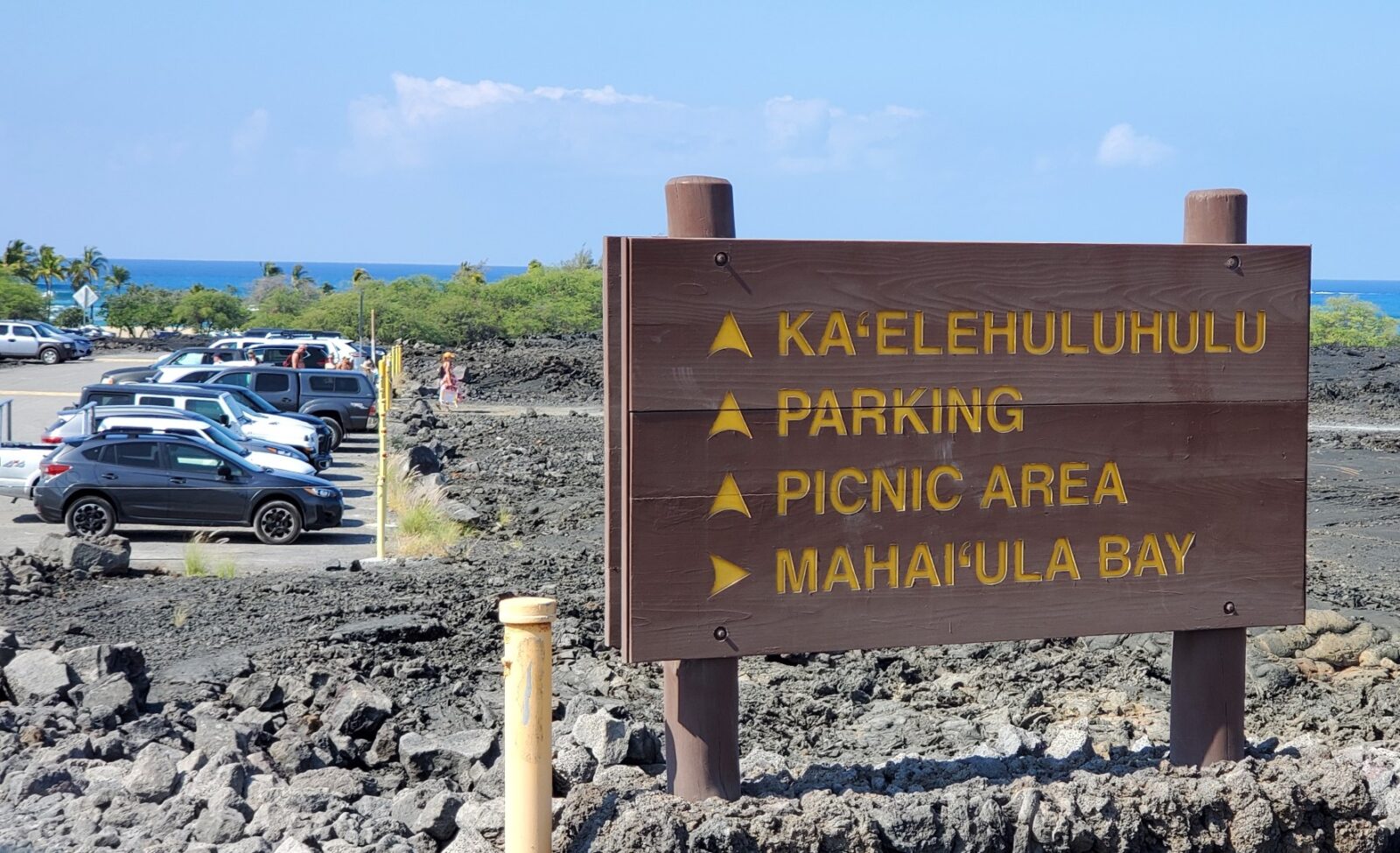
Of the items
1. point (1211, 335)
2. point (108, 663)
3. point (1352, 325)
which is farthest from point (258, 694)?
point (1352, 325)

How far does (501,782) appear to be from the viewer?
632cm

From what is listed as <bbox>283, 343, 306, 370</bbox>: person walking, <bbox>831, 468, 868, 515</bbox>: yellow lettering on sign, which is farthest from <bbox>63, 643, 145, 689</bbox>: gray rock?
<bbox>283, 343, 306, 370</bbox>: person walking

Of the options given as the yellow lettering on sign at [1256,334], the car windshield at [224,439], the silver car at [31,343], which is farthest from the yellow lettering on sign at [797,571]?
the silver car at [31,343]

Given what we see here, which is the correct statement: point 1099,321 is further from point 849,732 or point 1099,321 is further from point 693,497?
point 849,732

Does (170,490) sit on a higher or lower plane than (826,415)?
lower

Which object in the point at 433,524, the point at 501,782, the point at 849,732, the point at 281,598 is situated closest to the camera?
the point at 501,782

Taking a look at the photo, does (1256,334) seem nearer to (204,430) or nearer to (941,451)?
(941,451)

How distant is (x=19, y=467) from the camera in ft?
63.5

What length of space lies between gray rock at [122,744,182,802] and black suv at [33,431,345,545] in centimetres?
1208

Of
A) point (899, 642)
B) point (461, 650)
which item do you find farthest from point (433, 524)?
point (899, 642)

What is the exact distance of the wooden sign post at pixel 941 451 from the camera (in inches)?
186

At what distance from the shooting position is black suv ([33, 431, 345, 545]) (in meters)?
17.8

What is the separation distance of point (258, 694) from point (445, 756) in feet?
6.70

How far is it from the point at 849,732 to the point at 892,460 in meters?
4.53
